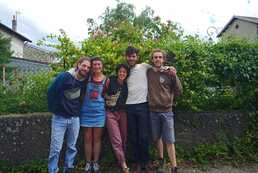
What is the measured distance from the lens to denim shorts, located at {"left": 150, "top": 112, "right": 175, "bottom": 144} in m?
5.37

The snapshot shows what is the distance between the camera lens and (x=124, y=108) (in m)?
5.46

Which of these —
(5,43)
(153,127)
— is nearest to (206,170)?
(153,127)

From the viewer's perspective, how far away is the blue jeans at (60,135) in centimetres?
508

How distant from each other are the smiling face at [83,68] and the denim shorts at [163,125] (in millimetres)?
1256

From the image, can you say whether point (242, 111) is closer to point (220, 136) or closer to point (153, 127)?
point (220, 136)

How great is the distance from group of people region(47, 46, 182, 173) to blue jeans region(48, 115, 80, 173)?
16mm

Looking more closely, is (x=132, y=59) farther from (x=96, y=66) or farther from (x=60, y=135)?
(x=60, y=135)

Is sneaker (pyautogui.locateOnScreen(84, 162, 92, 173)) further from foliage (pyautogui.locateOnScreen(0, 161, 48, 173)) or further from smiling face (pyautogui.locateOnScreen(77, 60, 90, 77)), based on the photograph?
smiling face (pyautogui.locateOnScreen(77, 60, 90, 77))

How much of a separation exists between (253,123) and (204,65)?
1.53 metres

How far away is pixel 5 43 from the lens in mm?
22297

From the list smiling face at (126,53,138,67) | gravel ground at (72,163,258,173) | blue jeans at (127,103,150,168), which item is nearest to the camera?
blue jeans at (127,103,150,168)

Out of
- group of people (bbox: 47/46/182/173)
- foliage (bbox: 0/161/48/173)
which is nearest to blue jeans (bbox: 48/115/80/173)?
group of people (bbox: 47/46/182/173)

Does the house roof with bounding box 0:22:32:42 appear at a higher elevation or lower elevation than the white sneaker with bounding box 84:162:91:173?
higher

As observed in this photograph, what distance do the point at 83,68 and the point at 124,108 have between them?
963 mm
